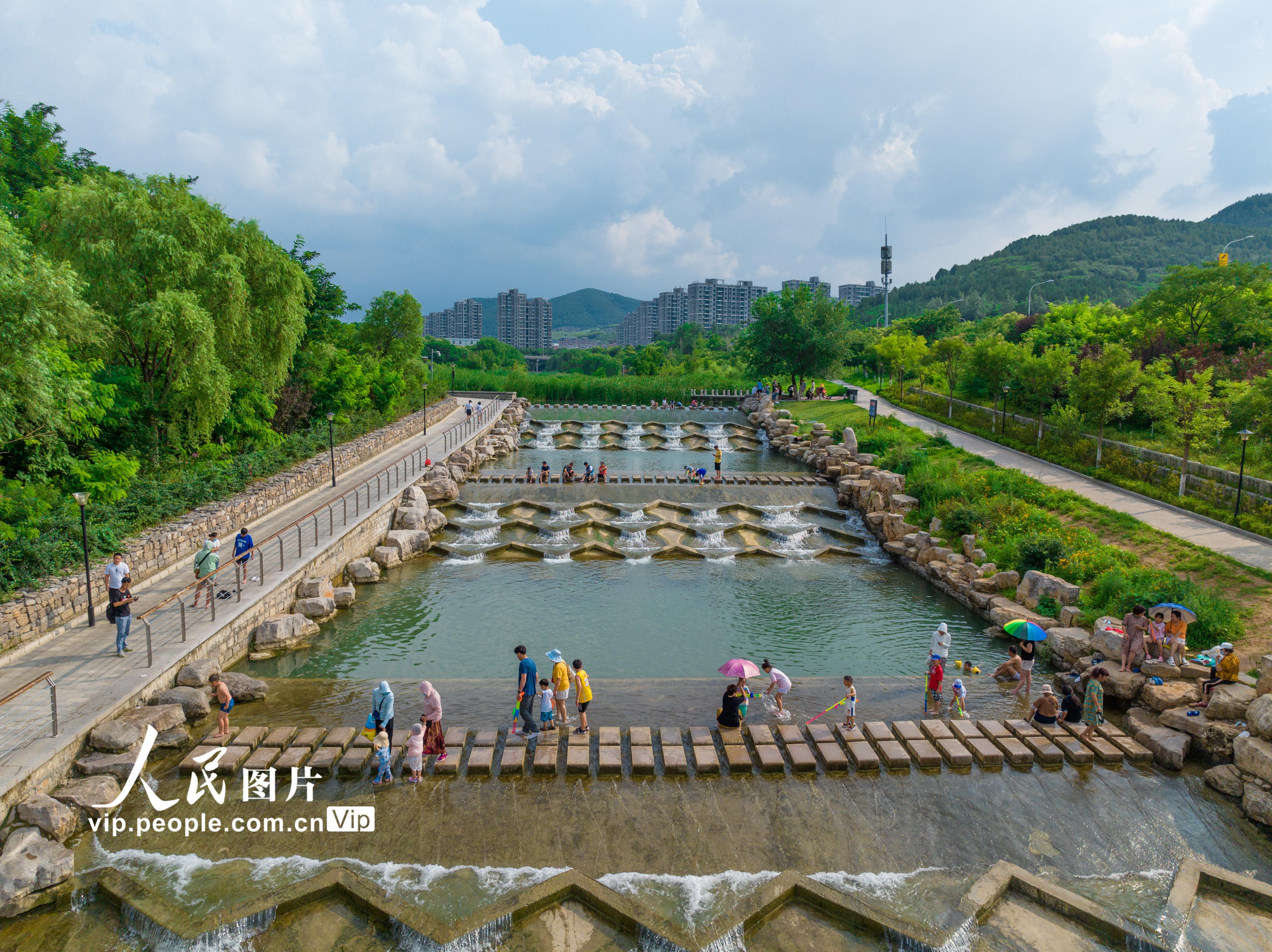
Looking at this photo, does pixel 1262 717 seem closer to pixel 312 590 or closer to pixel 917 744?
pixel 917 744

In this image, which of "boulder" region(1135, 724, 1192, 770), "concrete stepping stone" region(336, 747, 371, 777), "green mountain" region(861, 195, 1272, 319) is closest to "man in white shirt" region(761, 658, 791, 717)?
"boulder" region(1135, 724, 1192, 770)

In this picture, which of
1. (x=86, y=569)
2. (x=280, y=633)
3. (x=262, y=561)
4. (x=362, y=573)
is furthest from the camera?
(x=362, y=573)

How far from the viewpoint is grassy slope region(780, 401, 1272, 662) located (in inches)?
623

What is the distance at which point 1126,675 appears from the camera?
47.9 ft

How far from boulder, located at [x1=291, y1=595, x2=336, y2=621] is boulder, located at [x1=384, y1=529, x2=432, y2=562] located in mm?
4804

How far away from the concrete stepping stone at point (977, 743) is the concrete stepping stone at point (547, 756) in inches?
278

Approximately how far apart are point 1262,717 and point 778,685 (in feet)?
25.1

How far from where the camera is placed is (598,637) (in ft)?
59.9

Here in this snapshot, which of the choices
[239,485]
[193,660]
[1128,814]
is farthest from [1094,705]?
[239,485]

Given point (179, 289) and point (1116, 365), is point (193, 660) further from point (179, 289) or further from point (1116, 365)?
point (1116, 365)

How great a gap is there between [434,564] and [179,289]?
12039 millimetres

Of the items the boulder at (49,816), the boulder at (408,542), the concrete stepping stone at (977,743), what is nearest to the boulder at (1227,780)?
the concrete stepping stone at (977,743)

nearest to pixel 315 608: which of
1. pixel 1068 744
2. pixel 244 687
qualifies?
pixel 244 687

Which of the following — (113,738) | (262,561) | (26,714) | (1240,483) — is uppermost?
(1240,483)
